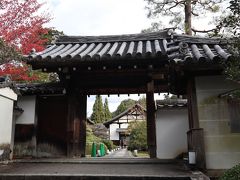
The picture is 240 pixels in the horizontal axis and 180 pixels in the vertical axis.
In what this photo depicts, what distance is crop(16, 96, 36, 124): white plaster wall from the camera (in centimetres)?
1045

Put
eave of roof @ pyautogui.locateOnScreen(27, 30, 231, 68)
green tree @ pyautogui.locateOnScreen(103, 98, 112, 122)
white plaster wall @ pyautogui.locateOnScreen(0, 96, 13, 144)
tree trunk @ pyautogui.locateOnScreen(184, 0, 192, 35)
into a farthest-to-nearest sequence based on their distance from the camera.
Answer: green tree @ pyautogui.locateOnScreen(103, 98, 112, 122) → tree trunk @ pyautogui.locateOnScreen(184, 0, 192, 35) → white plaster wall @ pyautogui.locateOnScreen(0, 96, 13, 144) → eave of roof @ pyautogui.locateOnScreen(27, 30, 231, 68)

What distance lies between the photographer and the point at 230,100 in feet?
21.8

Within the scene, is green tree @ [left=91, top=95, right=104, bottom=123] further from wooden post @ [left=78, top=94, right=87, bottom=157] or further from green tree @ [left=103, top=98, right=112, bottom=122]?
wooden post @ [left=78, top=94, right=87, bottom=157]

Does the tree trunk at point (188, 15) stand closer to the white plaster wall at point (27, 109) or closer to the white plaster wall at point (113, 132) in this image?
the white plaster wall at point (27, 109)

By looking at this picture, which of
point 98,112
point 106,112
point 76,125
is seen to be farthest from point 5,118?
point 106,112

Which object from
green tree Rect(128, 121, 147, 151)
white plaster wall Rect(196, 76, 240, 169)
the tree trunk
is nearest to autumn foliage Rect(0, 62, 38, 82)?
the tree trunk

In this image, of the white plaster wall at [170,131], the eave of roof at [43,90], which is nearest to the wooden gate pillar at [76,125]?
the eave of roof at [43,90]

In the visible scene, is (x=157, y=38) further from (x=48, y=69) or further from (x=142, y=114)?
(x=142, y=114)

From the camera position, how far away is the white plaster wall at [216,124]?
6.41m

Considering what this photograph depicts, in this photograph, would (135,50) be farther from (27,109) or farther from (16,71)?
(16,71)

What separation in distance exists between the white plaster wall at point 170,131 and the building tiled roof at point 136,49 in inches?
102

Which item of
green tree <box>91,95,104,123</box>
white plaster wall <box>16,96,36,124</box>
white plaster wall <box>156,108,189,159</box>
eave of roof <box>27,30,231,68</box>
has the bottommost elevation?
white plaster wall <box>156,108,189,159</box>

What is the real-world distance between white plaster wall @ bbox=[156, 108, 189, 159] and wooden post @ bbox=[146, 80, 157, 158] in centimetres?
84

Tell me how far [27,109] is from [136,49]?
4687 mm
